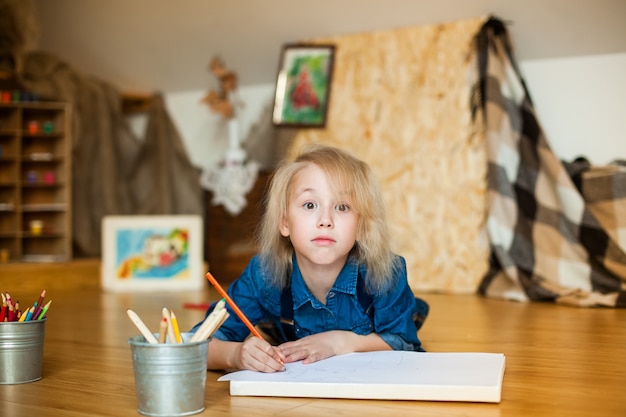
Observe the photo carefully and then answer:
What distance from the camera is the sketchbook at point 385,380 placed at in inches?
52.3

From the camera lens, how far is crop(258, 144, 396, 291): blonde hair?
166 cm

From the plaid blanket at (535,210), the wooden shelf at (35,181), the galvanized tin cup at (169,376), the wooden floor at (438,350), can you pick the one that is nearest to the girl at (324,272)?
the wooden floor at (438,350)

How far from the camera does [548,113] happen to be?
3582mm

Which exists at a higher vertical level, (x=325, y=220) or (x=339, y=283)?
(x=325, y=220)

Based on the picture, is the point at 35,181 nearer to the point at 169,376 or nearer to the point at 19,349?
the point at 19,349

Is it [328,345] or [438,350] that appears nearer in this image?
[328,345]

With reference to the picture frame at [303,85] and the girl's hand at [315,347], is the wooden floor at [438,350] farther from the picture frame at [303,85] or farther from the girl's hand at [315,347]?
the picture frame at [303,85]

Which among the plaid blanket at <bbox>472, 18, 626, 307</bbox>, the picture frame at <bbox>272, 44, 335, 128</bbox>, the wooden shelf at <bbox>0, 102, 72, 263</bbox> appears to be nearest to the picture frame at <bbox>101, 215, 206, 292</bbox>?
the wooden shelf at <bbox>0, 102, 72, 263</bbox>

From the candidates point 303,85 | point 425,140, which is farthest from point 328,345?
point 303,85

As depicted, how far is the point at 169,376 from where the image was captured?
1.21 m

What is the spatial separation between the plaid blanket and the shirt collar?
5.06ft

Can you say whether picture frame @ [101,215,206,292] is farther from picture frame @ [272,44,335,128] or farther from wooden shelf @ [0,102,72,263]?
picture frame @ [272,44,335,128]

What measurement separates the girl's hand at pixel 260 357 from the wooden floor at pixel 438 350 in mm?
71

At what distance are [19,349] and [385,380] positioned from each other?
27.4 inches
